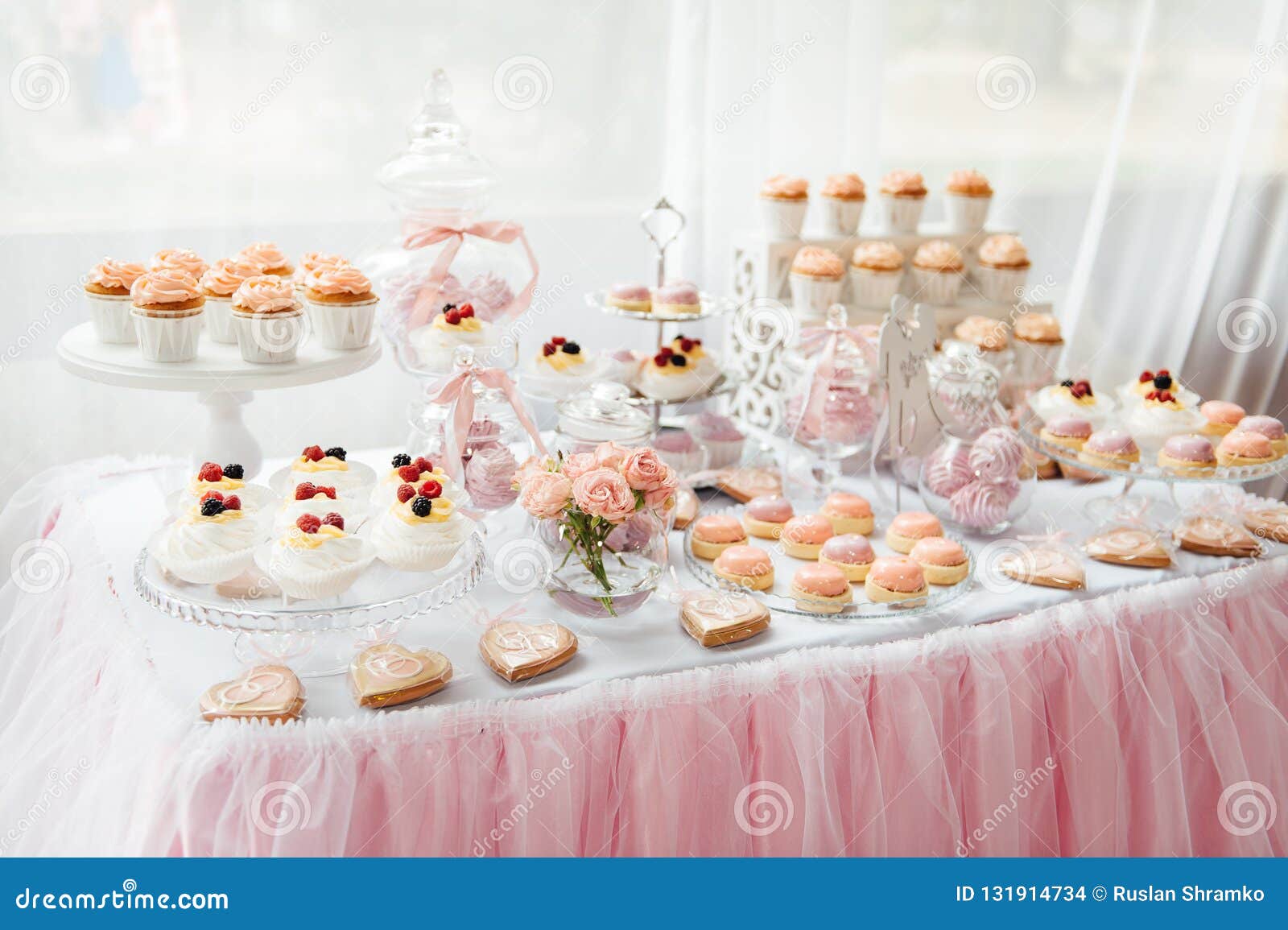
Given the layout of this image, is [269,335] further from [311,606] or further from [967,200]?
[967,200]

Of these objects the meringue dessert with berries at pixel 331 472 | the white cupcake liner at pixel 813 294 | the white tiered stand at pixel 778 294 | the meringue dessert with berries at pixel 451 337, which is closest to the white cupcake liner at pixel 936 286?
the white tiered stand at pixel 778 294

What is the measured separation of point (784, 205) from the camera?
8.60ft

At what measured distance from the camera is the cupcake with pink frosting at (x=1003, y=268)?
2.71 m

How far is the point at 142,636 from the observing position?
1739 mm

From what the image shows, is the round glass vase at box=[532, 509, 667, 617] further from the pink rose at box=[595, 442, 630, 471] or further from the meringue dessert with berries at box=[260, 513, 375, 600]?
the meringue dessert with berries at box=[260, 513, 375, 600]

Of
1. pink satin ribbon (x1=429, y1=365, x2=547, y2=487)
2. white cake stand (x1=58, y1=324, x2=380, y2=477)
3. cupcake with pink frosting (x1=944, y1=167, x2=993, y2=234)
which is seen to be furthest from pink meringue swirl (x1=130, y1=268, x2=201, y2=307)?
cupcake with pink frosting (x1=944, y1=167, x2=993, y2=234)

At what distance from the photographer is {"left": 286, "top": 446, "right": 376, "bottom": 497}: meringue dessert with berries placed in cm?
181

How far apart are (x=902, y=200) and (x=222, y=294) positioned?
159cm

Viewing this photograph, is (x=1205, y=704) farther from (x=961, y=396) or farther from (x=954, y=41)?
(x=954, y=41)

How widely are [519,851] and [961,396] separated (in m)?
1.29

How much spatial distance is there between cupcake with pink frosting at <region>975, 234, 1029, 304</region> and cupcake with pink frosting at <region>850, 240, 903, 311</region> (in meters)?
0.23

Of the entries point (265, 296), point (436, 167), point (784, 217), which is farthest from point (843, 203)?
point (265, 296)

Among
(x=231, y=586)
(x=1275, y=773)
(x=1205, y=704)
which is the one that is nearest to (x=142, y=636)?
(x=231, y=586)

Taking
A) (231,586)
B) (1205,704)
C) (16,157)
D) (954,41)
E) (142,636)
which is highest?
(954,41)
